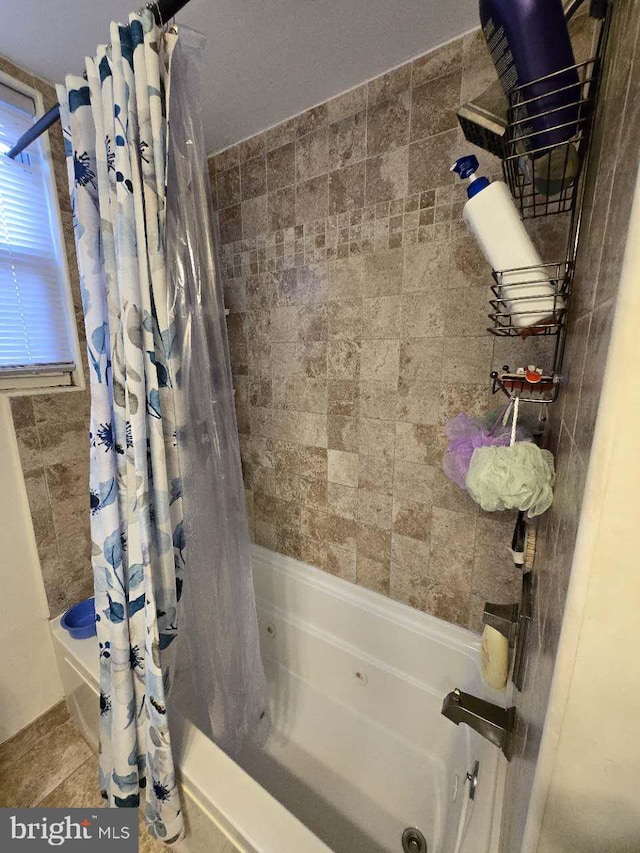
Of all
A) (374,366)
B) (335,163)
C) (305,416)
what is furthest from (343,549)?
(335,163)

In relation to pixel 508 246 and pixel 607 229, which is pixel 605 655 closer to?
pixel 607 229

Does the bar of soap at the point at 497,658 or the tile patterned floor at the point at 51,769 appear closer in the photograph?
the bar of soap at the point at 497,658

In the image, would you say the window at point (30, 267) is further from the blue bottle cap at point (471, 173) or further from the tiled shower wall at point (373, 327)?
the blue bottle cap at point (471, 173)

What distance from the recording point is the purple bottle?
0.53 m

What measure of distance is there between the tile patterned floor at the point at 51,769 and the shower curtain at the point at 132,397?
45 centimetres

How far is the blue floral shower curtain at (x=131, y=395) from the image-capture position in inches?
28.4

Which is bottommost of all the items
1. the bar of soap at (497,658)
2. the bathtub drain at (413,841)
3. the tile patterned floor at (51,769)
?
the tile patterned floor at (51,769)

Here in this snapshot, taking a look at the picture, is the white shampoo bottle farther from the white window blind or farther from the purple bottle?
the white window blind

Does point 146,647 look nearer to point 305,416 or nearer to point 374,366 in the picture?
point 305,416

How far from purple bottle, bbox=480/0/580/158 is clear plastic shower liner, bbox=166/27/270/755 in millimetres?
621

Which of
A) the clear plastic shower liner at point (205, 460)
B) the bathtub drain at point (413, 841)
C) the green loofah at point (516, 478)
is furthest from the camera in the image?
the bathtub drain at point (413, 841)

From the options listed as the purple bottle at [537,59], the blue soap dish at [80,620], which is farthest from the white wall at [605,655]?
the blue soap dish at [80,620]

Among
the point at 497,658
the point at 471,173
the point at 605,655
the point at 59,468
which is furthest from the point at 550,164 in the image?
the point at 59,468

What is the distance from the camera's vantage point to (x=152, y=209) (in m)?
0.74
